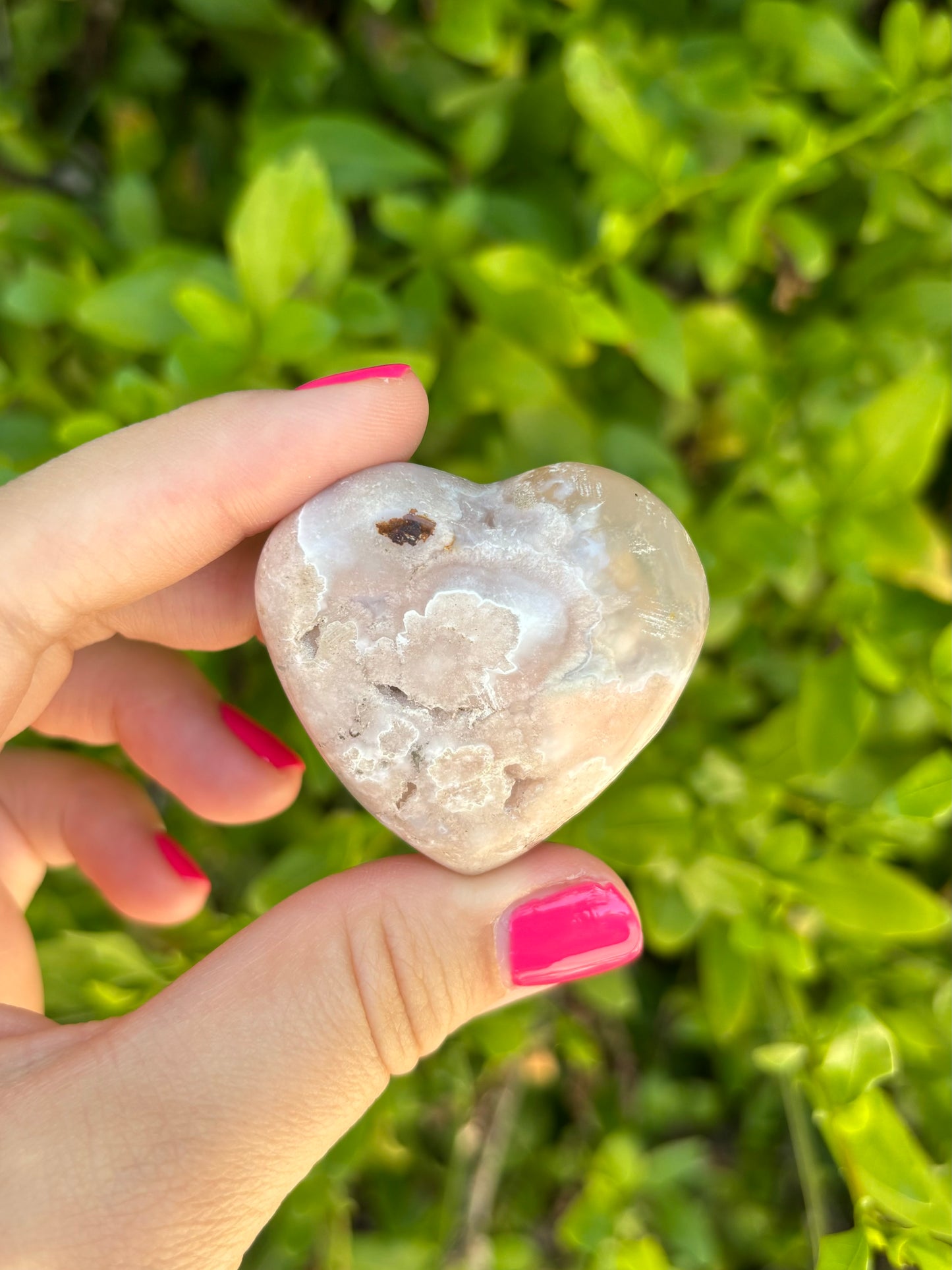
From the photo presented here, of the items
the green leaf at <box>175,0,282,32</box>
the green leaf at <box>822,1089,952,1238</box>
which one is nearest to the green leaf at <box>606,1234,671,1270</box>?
the green leaf at <box>822,1089,952,1238</box>

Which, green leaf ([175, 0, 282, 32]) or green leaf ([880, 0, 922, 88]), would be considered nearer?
green leaf ([880, 0, 922, 88])

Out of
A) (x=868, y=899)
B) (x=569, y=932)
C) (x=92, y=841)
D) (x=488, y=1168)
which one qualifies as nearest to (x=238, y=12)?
(x=92, y=841)

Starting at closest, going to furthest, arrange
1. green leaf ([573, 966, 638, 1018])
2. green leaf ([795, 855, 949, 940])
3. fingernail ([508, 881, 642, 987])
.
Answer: fingernail ([508, 881, 642, 987])
green leaf ([795, 855, 949, 940])
green leaf ([573, 966, 638, 1018])

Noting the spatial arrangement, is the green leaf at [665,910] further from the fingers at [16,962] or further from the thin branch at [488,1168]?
the fingers at [16,962]

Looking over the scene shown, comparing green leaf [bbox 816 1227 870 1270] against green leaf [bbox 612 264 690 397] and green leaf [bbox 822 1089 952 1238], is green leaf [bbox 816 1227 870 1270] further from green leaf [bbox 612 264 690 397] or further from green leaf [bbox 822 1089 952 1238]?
green leaf [bbox 612 264 690 397]

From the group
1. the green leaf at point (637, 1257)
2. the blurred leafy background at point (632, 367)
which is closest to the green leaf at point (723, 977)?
the blurred leafy background at point (632, 367)

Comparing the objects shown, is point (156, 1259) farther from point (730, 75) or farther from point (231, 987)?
point (730, 75)

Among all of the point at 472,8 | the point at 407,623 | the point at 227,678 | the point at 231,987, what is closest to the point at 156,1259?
the point at 231,987

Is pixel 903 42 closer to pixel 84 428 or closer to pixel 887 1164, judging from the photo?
pixel 84 428
